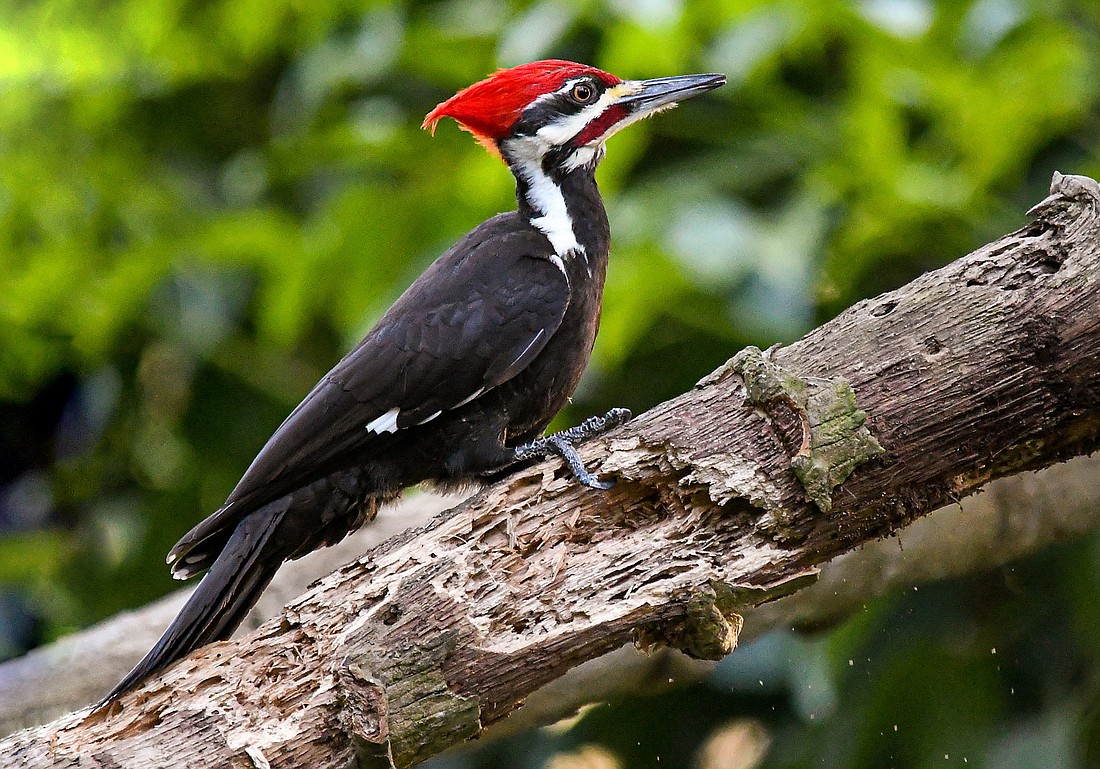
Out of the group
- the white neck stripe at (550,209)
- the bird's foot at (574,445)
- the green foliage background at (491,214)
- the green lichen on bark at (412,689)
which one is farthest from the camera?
the green foliage background at (491,214)

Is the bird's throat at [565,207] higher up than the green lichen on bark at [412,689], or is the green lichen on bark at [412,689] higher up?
the bird's throat at [565,207]

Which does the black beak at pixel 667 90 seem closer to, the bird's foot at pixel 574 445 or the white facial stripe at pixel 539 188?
the white facial stripe at pixel 539 188

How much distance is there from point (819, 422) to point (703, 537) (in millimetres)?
290

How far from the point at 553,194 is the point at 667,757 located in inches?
70.7

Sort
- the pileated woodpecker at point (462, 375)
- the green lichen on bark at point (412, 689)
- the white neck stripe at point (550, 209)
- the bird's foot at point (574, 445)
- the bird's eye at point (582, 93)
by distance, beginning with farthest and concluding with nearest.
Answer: the bird's eye at point (582, 93), the white neck stripe at point (550, 209), the pileated woodpecker at point (462, 375), the bird's foot at point (574, 445), the green lichen on bark at point (412, 689)

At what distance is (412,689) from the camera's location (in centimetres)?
218

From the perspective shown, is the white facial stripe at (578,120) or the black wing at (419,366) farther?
the white facial stripe at (578,120)

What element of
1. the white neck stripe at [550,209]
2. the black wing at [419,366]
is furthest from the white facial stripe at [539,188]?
the black wing at [419,366]

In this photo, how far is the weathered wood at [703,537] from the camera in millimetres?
2184

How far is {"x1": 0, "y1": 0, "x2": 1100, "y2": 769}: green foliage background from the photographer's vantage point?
3.23 metres

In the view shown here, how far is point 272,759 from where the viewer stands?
85.6 inches

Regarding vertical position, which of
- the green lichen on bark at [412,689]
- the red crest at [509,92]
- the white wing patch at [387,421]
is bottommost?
the green lichen on bark at [412,689]

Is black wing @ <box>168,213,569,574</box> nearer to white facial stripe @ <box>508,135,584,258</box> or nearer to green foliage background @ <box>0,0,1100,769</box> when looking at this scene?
white facial stripe @ <box>508,135,584,258</box>

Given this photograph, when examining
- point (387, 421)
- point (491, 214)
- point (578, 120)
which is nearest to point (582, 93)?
point (578, 120)
